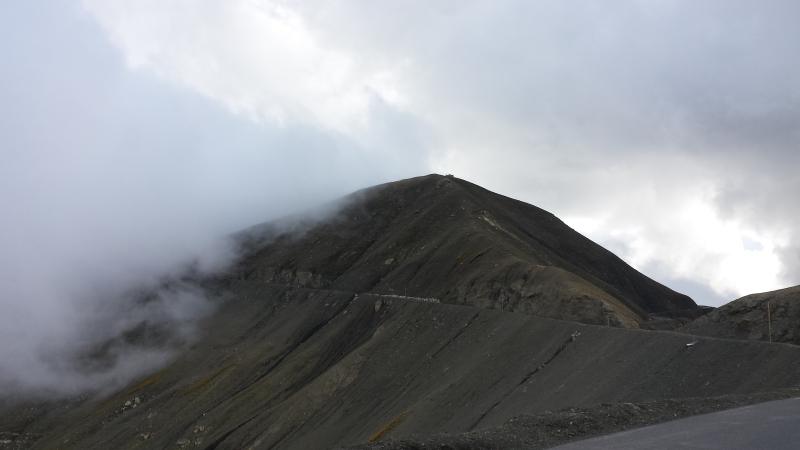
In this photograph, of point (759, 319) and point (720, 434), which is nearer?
point (720, 434)

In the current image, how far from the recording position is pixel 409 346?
163ft

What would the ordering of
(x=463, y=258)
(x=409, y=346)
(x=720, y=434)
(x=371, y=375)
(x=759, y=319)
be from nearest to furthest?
(x=720, y=434), (x=759, y=319), (x=371, y=375), (x=409, y=346), (x=463, y=258)

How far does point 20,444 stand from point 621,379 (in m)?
60.2

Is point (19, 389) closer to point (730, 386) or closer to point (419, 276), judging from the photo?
point (419, 276)

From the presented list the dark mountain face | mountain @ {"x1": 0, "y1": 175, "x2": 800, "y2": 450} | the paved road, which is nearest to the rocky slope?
mountain @ {"x1": 0, "y1": 175, "x2": 800, "y2": 450}

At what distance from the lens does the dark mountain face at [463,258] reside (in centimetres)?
4750

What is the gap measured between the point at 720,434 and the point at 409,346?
35.0 m

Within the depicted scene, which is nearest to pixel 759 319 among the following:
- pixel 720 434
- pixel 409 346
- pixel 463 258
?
pixel 720 434

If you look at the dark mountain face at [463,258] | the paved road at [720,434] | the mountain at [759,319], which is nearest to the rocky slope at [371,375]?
the dark mountain face at [463,258]

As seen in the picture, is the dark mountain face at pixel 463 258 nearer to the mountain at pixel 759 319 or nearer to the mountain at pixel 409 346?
the mountain at pixel 409 346

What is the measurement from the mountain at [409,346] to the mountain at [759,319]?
8.50 ft

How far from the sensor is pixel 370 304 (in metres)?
63.2

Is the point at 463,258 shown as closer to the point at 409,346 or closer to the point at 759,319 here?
the point at 409,346

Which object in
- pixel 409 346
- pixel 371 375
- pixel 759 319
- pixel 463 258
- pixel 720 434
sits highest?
pixel 463 258
